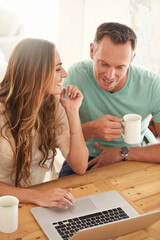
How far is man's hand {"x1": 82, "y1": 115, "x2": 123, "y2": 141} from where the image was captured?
5.98 feet

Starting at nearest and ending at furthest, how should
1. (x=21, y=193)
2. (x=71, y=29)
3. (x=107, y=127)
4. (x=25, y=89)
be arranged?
(x=21, y=193), (x=25, y=89), (x=107, y=127), (x=71, y=29)

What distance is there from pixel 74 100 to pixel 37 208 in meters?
0.62

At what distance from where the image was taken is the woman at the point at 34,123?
1.61 metres

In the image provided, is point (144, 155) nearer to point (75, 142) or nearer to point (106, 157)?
point (106, 157)

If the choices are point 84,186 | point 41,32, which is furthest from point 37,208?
point 41,32

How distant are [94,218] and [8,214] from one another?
327mm

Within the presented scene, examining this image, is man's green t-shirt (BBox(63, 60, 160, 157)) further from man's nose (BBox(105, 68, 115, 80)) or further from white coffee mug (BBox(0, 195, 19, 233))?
white coffee mug (BBox(0, 195, 19, 233))

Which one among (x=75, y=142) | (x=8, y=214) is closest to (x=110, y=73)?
(x=75, y=142)

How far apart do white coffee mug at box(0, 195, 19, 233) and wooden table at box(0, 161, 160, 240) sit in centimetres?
2

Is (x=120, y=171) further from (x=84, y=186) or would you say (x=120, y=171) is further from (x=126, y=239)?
(x=126, y=239)

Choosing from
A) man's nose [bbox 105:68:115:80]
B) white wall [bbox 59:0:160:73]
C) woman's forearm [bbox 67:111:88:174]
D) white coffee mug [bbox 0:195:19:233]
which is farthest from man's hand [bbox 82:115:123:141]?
white wall [bbox 59:0:160:73]

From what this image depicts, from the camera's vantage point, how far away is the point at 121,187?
165 centimetres

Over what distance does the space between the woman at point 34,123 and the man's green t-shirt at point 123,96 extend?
276mm

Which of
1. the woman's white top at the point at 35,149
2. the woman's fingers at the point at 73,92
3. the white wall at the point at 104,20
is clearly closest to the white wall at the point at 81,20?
the white wall at the point at 104,20
